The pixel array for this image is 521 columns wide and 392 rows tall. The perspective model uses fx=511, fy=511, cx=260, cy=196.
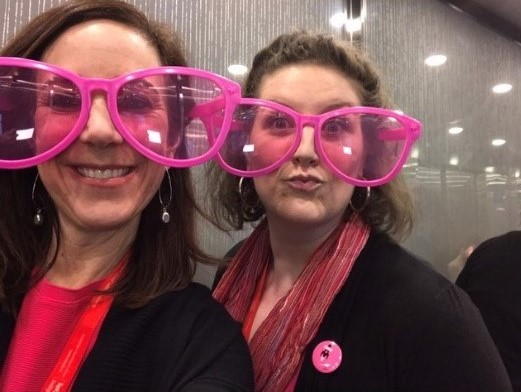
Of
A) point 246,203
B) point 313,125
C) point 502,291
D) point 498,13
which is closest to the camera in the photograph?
point 313,125

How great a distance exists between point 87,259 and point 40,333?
0.36ft

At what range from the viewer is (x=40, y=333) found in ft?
2.03

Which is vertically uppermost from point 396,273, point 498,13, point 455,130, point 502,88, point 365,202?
point 498,13

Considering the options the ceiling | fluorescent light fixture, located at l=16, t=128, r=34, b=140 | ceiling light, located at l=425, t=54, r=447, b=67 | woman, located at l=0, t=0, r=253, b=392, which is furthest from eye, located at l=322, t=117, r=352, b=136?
the ceiling

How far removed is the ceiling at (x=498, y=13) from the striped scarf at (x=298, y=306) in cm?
122

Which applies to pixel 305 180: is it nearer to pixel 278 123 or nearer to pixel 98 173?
pixel 278 123

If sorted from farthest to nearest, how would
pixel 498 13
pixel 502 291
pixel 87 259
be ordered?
pixel 498 13
pixel 502 291
pixel 87 259

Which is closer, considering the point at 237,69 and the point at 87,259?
the point at 87,259

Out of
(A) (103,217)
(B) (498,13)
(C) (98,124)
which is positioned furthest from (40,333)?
(B) (498,13)

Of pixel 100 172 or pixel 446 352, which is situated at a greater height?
pixel 100 172

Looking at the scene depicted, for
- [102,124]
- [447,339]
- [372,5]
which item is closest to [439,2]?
[372,5]

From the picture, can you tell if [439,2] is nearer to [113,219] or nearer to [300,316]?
[300,316]

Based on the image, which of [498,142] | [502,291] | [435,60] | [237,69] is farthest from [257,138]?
[498,142]

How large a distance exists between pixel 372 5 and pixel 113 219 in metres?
1.23
